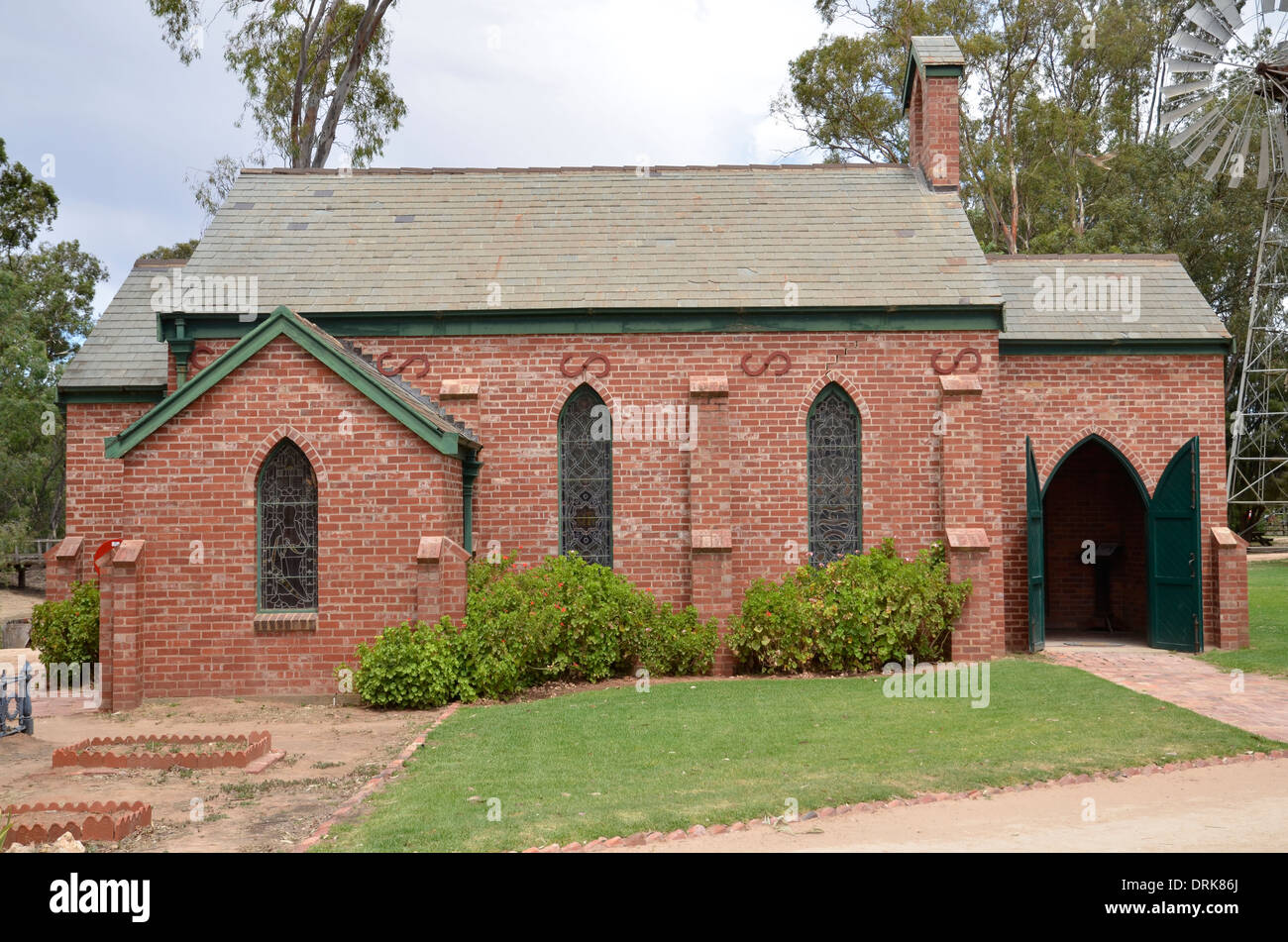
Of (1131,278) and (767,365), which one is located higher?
(1131,278)

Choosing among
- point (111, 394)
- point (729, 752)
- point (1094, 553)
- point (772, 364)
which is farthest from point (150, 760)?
point (1094, 553)

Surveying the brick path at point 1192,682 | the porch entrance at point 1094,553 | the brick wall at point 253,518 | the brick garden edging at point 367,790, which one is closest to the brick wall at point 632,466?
the brick wall at point 253,518

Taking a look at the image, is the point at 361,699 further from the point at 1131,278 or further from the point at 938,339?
the point at 1131,278

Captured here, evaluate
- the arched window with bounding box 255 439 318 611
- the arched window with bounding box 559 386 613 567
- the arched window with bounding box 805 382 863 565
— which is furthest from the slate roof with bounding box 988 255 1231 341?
the arched window with bounding box 255 439 318 611

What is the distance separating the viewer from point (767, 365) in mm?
Result: 17375

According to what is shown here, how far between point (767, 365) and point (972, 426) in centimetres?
349

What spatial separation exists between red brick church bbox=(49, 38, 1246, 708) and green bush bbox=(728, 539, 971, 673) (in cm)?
62

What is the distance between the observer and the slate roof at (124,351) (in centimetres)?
1845

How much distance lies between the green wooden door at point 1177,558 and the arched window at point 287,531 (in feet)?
46.6

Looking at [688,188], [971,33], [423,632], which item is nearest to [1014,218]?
[971,33]

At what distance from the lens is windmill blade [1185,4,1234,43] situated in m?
23.1

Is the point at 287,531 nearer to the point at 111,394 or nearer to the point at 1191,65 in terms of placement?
the point at 111,394

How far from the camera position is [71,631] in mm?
16516

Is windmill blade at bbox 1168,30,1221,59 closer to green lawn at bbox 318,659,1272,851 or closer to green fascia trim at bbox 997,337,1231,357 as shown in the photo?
green fascia trim at bbox 997,337,1231,357
